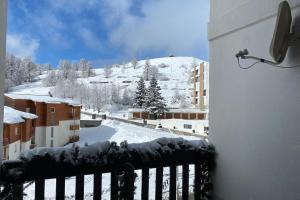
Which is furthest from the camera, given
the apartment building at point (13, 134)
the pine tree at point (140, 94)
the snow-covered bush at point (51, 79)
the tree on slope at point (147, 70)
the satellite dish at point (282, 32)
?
the tree on slope at point (147, 70)

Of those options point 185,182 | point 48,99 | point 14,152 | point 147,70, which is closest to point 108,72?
point 147,70

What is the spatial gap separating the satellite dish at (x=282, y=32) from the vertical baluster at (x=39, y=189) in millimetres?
1143

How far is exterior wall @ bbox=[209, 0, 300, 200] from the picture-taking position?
3.79 feet

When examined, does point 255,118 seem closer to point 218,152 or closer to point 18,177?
point 218,152

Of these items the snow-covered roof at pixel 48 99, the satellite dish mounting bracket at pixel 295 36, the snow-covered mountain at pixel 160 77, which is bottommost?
the snow-covered roof at pixel 48 99

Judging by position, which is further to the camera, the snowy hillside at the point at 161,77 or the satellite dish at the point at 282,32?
the snowy hillside at the point at 161,77

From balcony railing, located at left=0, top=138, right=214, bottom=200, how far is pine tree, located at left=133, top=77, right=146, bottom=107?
4688 millimetres

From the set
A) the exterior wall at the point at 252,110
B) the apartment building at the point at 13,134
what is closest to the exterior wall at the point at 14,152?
the apartment building at the point at 13,134

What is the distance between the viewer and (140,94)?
7.32 meters

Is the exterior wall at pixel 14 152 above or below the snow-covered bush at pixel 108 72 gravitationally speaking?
below

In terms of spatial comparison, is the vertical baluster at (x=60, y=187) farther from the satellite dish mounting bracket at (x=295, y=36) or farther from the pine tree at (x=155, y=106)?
the pine tree at (x=155, y=106)

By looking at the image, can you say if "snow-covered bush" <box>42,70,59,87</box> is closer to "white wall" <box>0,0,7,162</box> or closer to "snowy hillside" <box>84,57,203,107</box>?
"snowy hillside" <box>84,57,203,107</box>

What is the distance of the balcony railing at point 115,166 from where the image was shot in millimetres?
1141

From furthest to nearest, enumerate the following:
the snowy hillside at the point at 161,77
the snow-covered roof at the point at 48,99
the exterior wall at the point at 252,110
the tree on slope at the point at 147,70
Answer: the snowy hillside at the point at 161,77
the tree on slope at the point at 147,70
the snow-covered roof at the point at 48,99
the exterior wall at the point at 252,110
